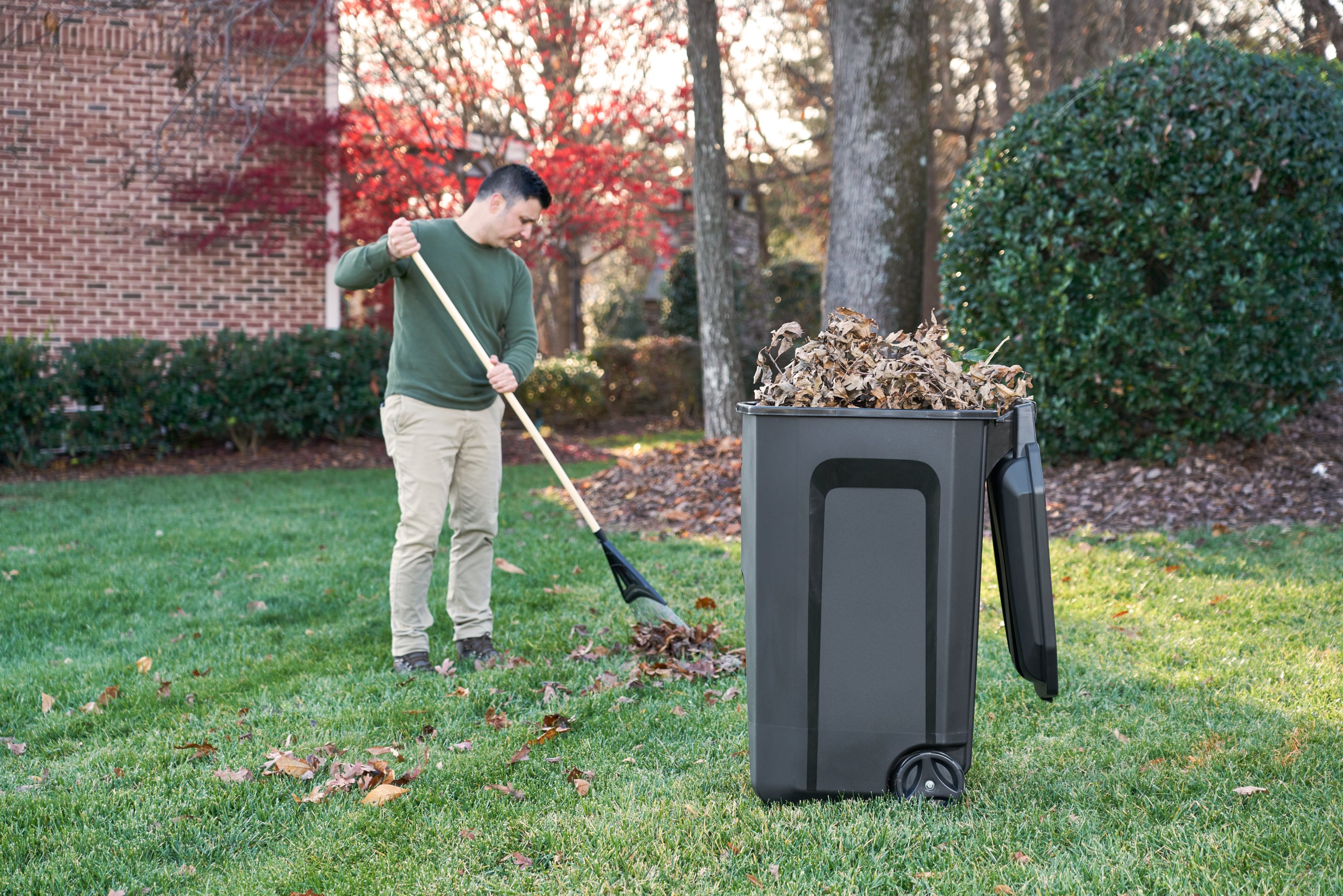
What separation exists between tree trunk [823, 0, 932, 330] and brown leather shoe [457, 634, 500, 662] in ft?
→ 13.9

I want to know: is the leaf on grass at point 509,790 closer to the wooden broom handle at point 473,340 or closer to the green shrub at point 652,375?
the wooden broom handle at point 473,340

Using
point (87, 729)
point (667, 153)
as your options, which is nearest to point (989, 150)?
point (87, 729)

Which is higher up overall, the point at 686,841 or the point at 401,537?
the point at 401,537

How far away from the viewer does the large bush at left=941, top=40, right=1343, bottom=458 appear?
234 inches

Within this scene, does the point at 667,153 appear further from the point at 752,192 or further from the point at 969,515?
the point at 969,515

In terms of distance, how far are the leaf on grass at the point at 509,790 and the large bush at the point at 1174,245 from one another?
4846 mm

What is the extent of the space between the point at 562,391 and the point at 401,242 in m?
9.14

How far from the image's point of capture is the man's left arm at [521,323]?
408 cm

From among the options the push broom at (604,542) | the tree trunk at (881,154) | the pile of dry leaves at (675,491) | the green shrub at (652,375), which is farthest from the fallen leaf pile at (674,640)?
the green shrub at (652,375)

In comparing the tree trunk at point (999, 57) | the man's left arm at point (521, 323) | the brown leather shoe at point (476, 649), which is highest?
the tree trunk at point (999, 57)

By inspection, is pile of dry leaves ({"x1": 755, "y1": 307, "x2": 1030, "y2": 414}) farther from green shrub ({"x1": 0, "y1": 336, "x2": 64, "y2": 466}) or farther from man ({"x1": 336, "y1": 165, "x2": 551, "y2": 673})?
green shrub ({"x1": 0, "y1": 336, "x2": 64, "y2": 466})

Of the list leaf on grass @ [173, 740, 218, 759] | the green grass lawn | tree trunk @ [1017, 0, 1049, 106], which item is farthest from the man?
tree trunk @ [1017, 0, 1049, 106]

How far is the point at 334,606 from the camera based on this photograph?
16.0 feet

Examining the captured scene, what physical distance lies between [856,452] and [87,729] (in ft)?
8.87
